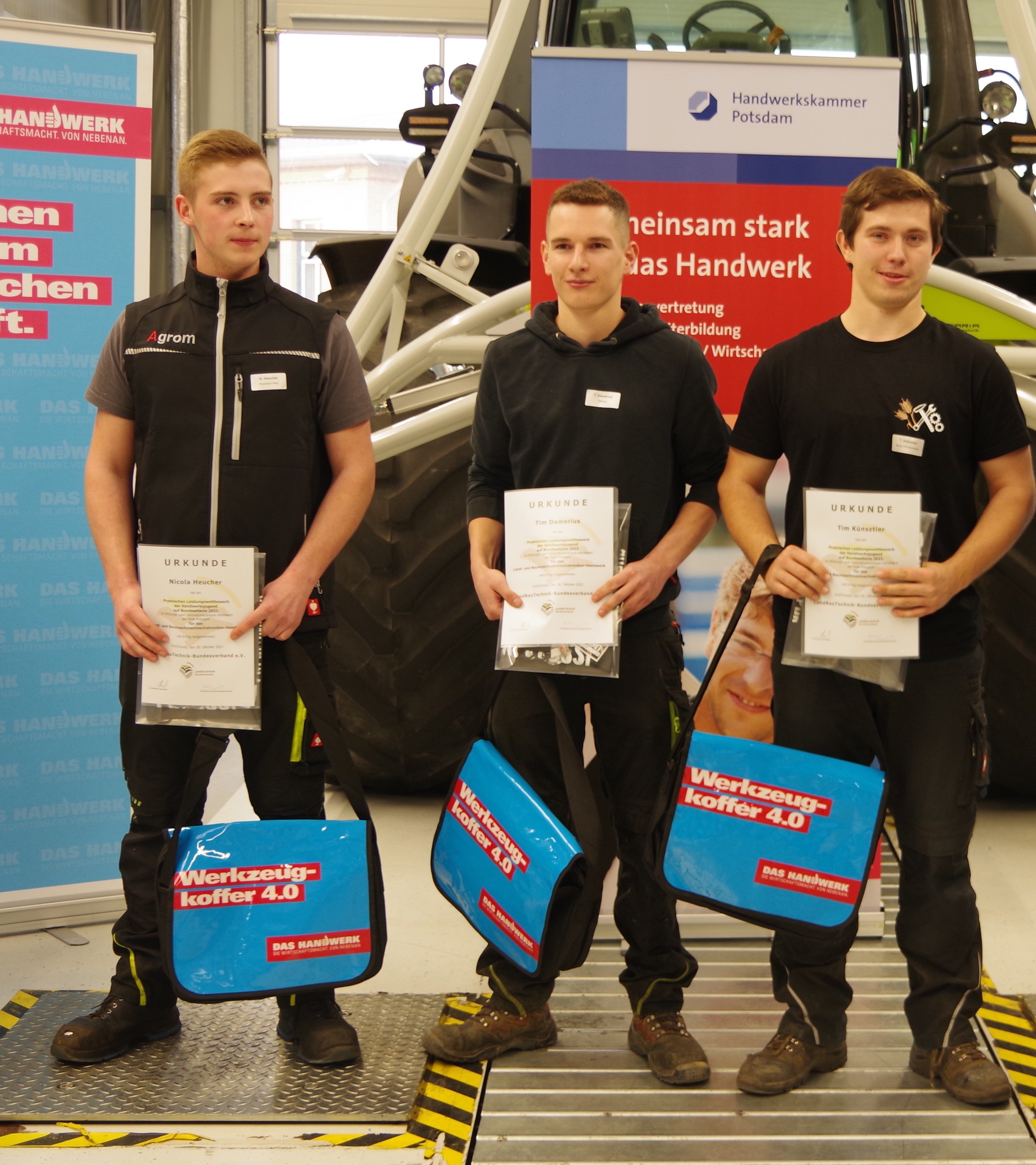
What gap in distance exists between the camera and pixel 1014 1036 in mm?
2570

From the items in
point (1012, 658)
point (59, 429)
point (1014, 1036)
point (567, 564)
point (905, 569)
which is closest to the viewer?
point (905, 569)

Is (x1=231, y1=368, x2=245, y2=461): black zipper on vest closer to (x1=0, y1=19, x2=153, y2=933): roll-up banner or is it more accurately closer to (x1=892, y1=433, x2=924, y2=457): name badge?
(x1=0, y1=19, x2=153, y2=933): roll-up banner

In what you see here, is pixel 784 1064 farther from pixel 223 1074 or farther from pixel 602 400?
pixel 602 400

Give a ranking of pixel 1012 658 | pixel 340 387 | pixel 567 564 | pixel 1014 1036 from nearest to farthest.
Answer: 1. pixel 567 564
2. pixel 340 387
3. pixel 1014 1036
4. pixel 1012 658

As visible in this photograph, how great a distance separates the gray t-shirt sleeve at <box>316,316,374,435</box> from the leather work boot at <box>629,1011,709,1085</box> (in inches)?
51.1

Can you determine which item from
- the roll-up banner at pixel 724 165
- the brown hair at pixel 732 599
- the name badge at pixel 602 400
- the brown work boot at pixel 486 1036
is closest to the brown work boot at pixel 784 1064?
the brown work boot at pixel 486 1036

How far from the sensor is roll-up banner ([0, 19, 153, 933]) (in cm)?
302

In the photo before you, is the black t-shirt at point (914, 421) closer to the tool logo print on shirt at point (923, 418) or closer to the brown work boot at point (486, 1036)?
the tool logo print on shirt at point (923, 418)

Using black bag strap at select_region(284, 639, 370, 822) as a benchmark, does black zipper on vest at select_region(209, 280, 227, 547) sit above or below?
above

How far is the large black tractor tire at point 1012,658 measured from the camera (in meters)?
3.34

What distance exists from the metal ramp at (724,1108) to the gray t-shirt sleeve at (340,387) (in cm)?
129

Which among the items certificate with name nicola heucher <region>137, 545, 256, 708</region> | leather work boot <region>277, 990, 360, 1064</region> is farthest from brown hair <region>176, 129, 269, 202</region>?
leather work boot <region>277, 990, 360, 1064</region>

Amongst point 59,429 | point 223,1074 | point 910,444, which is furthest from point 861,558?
point 59,429

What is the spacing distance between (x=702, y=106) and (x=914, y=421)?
1.04 meters
